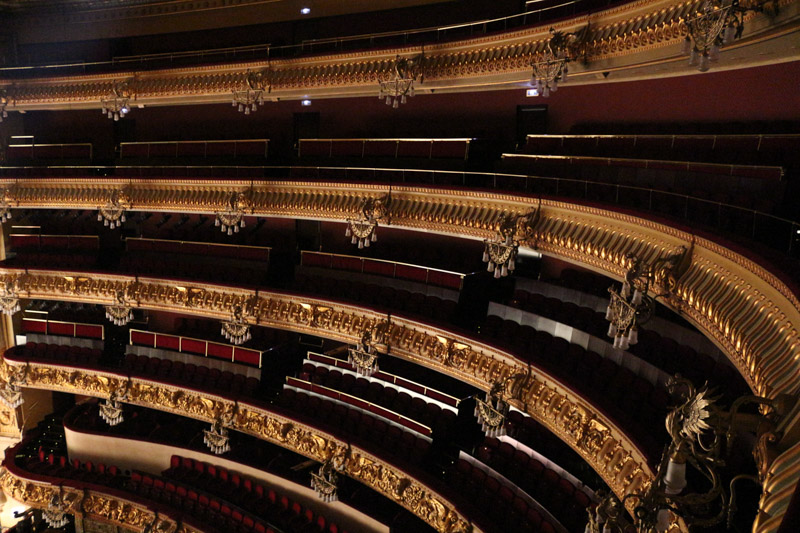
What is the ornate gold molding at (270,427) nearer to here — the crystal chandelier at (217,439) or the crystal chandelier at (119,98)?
the crystal chandelier at (217,439)

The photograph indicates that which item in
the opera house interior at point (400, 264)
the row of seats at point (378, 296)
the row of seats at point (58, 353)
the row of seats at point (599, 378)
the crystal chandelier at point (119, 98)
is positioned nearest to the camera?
the opera house interior at point (400, 264)

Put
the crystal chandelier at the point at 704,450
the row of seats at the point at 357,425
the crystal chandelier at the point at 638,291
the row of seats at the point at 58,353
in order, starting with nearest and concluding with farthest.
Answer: the crystal chandelier at the point at 704,450
the crystal chandelier at the point at 638,291
the row of seats at the point at 357,425
the row of seats at the point at 58,353

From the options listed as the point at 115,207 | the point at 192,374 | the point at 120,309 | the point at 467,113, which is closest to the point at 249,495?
the point at 192,374

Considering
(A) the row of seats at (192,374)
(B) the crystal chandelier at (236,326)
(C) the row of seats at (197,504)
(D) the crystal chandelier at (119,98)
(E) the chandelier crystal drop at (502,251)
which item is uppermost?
(D) the crystal chandelier at (119,98)

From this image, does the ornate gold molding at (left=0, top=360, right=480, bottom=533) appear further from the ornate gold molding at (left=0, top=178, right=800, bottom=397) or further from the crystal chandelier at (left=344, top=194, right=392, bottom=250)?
the crystal chandelier at (left=344, top=194, right=392, bottom=250)

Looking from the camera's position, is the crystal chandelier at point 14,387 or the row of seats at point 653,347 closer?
the row of seats at point 653,347

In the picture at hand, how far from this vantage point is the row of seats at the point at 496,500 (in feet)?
30.6

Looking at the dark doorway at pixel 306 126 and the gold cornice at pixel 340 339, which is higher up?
the dark doorway at pixel 306 126

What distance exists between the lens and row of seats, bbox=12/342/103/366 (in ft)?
58.3

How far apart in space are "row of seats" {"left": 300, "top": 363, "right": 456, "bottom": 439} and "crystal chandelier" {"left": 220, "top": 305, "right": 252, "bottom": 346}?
1.80 meters

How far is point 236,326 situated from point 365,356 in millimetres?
4169

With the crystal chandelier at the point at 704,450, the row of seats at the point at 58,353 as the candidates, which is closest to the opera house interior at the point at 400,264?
the crystal chandelier at the point at 704,450

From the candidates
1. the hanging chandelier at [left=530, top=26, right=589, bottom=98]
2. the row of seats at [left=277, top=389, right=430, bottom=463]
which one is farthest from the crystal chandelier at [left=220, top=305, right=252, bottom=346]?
the hanging chandelier at [left=530, top=26, right=589, bottom=98]

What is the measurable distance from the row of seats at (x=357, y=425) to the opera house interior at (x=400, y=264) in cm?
7
